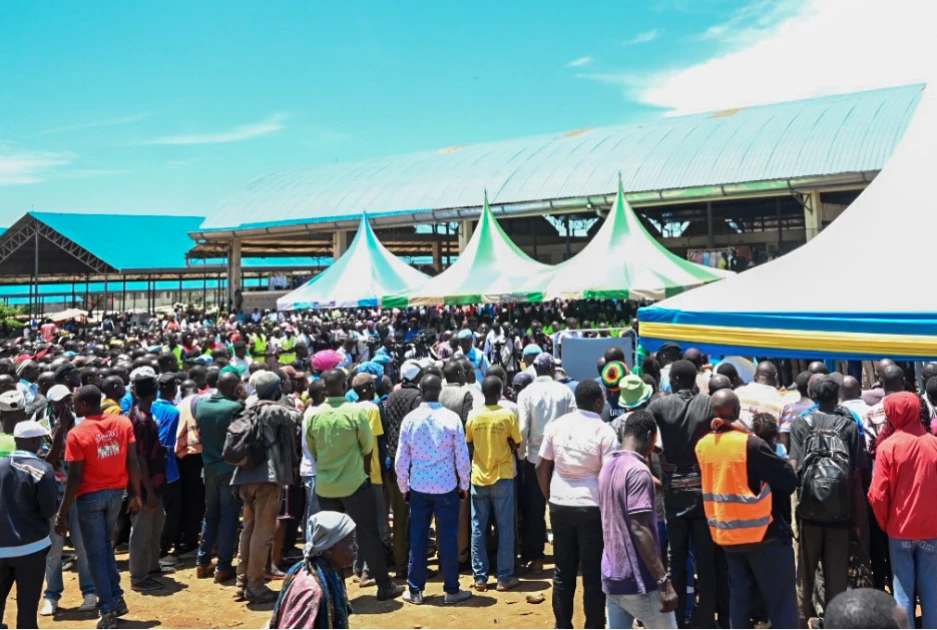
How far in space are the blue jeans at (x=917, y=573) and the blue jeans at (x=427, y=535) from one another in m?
2.96

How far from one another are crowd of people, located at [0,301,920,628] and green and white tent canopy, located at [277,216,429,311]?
679 centimetres

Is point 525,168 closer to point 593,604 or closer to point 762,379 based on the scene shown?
point 762,379

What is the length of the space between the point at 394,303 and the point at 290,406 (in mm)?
8264

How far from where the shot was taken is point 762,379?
618 centimetres

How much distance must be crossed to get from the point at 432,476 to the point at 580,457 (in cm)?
152

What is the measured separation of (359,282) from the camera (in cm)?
1570

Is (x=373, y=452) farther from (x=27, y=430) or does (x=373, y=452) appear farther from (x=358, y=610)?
(x=27, y=430)

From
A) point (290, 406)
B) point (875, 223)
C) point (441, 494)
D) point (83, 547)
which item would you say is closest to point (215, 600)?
point (83, 547)

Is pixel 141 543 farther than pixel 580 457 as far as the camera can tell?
Yes

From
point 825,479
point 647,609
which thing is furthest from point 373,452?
point 825,479

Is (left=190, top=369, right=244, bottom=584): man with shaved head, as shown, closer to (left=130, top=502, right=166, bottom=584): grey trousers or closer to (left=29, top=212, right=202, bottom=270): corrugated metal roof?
(left=130, top=502, right=166, bottom=584): grey trousers

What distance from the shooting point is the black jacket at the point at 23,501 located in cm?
452

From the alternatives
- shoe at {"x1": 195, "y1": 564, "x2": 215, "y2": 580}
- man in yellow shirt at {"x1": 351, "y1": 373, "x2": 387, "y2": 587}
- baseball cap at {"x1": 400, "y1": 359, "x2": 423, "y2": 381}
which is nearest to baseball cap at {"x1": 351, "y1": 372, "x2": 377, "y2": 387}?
man in yellow shirt at {"x1": 351, "y1": 373, "x2": 387, "y2": 587}

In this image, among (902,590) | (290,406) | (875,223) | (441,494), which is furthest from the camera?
(290,406)
